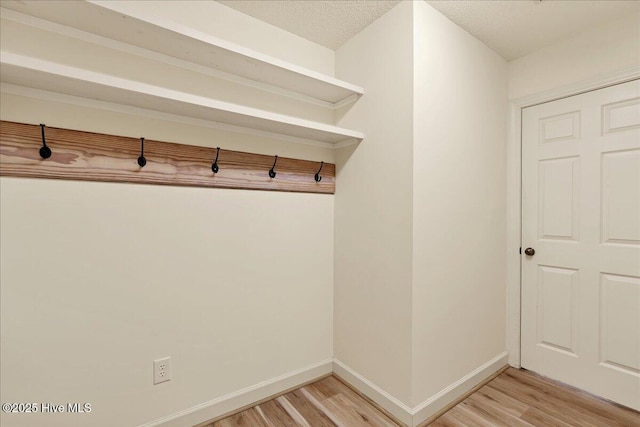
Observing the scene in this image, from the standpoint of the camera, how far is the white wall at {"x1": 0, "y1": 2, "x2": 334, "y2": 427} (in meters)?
1.24

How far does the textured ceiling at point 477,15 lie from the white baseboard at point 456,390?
2174mm

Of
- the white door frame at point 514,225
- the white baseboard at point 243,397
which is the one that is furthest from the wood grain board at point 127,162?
the white door frame at point 514,225

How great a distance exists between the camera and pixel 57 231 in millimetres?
1290

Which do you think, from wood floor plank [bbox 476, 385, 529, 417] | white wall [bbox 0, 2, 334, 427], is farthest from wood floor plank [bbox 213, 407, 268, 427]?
wood floor plank [bbox 476, 385, 529, 417]

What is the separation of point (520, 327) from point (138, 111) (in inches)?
110

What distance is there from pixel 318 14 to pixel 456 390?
7.79 feet

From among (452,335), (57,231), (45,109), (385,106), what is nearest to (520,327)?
(452,335)

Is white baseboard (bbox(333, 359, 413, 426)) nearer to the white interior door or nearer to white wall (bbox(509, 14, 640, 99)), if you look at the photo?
the white interior door

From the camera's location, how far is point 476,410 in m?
1.76

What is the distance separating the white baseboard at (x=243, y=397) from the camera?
1.56m

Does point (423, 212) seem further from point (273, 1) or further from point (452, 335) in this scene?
point (273, 1)

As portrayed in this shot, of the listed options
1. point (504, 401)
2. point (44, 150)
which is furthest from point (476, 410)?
point (44, 150)

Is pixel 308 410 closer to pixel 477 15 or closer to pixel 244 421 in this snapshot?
pixel 244 421

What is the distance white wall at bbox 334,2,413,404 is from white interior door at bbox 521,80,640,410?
1177 mm
